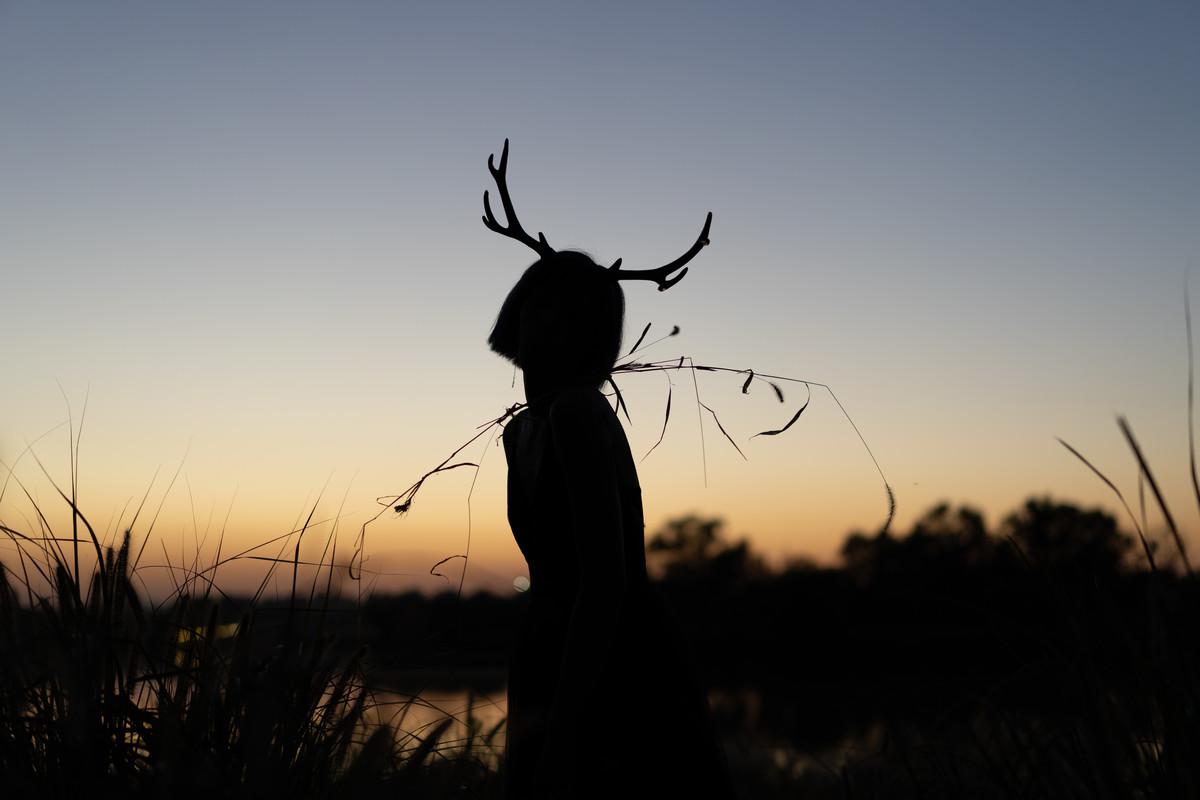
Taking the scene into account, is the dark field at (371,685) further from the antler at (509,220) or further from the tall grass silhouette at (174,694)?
the antler at (509,220)

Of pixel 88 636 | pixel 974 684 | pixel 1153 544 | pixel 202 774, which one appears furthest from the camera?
pixel 974 684

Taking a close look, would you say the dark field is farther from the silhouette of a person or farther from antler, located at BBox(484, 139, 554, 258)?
antler, located at BBox(484, 139, 554, 258)

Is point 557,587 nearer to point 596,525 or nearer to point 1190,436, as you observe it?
point 596,525

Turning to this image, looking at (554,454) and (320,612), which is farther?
(320,612)

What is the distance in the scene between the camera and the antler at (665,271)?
8.23ft

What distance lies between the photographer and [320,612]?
2.34m

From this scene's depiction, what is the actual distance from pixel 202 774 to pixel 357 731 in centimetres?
90

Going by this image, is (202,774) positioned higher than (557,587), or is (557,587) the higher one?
(557,587)

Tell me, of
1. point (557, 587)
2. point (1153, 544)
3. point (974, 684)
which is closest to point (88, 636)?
point (557, 587)

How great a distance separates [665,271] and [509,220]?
51 cm

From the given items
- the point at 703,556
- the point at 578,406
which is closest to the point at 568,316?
the point at 578,406

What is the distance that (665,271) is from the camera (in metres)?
2.69

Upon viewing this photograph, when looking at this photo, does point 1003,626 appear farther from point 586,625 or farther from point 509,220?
point 509,220

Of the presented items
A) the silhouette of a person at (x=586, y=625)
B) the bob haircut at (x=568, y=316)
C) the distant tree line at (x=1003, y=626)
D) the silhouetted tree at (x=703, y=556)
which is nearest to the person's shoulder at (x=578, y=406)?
the silhouette of a person at (x=586, y=625)
